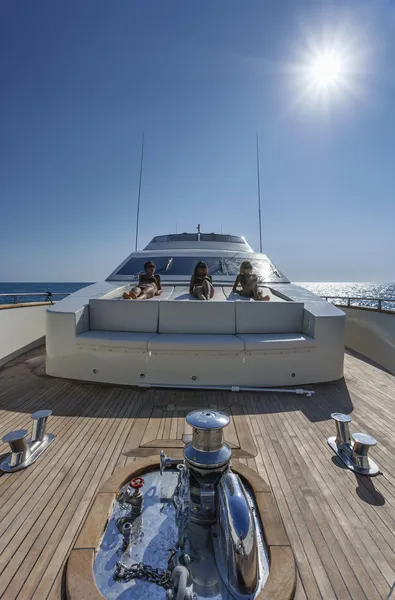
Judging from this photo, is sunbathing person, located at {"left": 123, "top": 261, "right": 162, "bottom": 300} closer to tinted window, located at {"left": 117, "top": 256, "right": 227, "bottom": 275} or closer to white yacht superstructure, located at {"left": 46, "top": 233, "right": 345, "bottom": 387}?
white yacht superstructure, located at {"left": 46, "top": 233, "right": 345, "bottom": 387}

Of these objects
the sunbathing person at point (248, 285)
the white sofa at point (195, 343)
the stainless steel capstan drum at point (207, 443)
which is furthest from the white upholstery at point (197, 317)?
the stainless steel capstan drum at point (207, 443)

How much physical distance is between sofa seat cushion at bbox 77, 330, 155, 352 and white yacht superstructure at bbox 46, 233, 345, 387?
0.04ft

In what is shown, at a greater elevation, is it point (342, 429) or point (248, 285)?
point (248, 285)

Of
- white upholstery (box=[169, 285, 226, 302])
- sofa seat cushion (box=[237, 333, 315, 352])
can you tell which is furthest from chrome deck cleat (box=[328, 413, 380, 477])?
white upholstery (box=[169, 285, 226, 302])

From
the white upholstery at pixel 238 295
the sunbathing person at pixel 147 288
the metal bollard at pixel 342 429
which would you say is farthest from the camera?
the white upholstery at pixel 238 295

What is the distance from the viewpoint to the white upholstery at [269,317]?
145 inches

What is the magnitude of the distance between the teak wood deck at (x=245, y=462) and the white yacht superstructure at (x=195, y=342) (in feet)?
0.68

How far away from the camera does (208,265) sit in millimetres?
5832

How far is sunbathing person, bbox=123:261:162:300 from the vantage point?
402 centimetres

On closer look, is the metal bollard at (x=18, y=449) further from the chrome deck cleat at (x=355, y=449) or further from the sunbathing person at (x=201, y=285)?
the sunbathing person at (x=201, y=285)

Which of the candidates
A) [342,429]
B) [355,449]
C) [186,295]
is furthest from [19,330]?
[355,449]

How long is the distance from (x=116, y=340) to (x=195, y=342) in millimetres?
898

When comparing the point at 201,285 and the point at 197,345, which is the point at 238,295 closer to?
the point at 201,285

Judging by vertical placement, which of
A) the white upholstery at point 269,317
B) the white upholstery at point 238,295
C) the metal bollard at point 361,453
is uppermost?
the white upholstery at point 238,295
